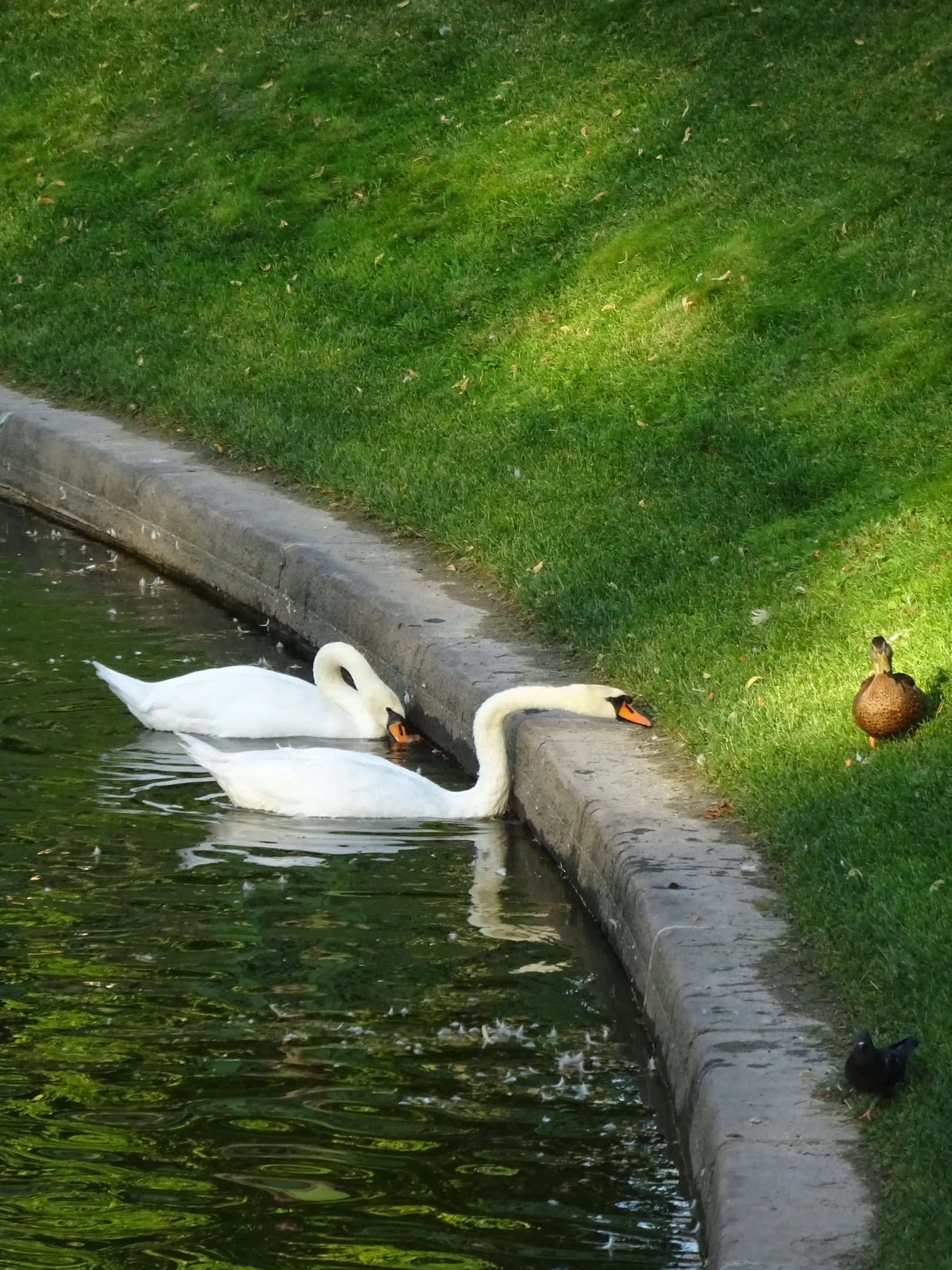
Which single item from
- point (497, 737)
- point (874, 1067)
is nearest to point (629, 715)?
point (497, 737)

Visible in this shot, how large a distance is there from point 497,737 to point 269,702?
1.40 metres

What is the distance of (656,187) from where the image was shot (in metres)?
11.4

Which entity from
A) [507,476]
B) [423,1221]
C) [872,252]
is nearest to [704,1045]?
[423,1221]

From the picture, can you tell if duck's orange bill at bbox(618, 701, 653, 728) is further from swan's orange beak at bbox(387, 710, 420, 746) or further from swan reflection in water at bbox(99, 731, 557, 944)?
swan's orange beak at bbox(387, 710, 420, 746)

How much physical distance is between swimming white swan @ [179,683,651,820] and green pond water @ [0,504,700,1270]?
0.06 metres

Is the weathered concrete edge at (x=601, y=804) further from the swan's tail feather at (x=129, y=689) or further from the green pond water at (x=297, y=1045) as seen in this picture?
the swan's tail feather at (x=129, y=689)

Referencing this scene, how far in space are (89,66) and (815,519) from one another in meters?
10.5

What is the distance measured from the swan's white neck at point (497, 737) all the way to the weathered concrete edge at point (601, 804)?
0.28 ft

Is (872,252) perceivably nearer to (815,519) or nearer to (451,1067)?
(815,519)

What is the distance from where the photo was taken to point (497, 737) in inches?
260

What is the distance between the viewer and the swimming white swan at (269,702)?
24.8 feet

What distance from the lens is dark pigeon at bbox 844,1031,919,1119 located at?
13.1ft

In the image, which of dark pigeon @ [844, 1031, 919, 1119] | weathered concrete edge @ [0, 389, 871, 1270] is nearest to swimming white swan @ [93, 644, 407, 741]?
weathered concrete edge @ [0, 389, 871, 1270]

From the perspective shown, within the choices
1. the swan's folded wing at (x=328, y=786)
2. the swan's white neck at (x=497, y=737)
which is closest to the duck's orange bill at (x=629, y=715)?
the swan's white neck at (x=497, y=737)
